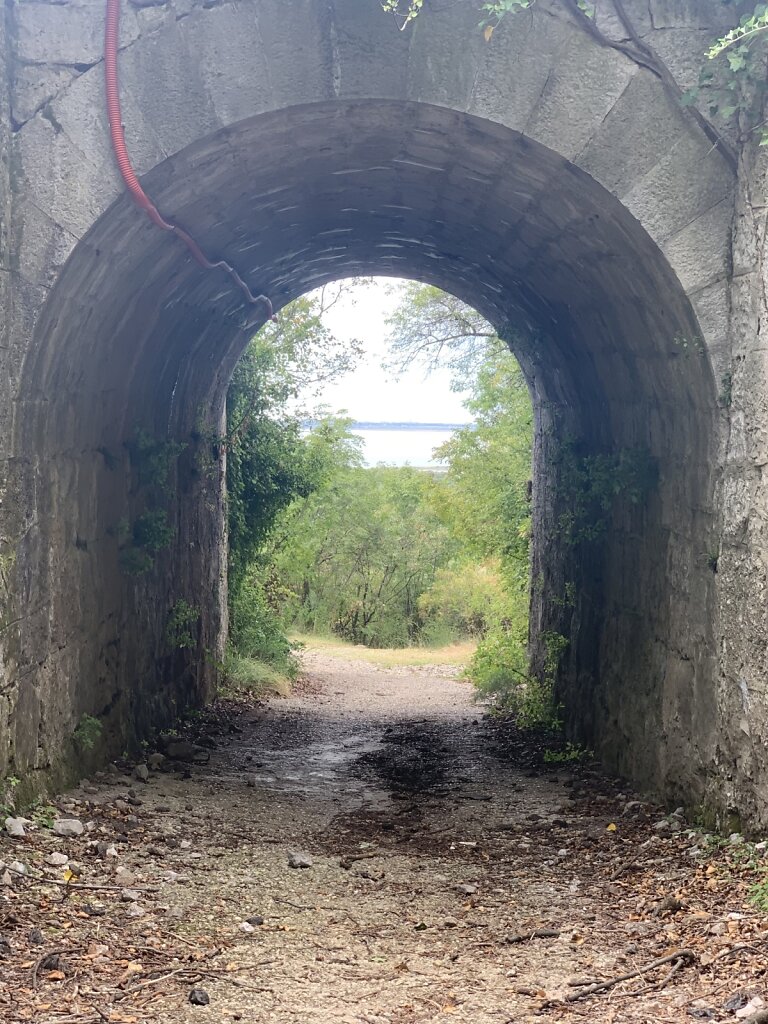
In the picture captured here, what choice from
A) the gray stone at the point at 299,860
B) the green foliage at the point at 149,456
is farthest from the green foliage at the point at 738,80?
the green foliage at the point at 149,456

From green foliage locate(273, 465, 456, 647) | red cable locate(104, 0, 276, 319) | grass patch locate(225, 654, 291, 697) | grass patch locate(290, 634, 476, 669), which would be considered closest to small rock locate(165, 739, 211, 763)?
grass patch locate(225, 654, 291, 697)

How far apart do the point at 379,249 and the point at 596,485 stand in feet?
10.6

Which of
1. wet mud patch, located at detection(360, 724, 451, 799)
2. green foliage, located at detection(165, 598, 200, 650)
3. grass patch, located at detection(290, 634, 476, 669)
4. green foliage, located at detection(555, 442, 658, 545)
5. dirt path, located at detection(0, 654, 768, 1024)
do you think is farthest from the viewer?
grass patch, located at detection(290, 634, 476, 669)

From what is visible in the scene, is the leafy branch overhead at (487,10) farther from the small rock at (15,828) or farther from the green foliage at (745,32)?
the small rock at (15,828)

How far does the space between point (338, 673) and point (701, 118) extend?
39.8 feet

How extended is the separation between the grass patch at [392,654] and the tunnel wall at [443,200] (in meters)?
11.4

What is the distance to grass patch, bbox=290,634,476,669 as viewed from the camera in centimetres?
1847

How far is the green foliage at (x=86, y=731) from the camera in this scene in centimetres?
552

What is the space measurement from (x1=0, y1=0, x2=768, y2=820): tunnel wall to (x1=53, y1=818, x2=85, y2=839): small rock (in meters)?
0.36

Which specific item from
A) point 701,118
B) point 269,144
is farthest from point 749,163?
point 269,144

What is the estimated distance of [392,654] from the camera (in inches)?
798

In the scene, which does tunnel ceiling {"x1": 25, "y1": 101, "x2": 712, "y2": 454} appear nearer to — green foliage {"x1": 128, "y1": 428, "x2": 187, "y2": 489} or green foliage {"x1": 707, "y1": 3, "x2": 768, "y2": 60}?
green foliage {"x1": 128, "y1": 428, "x2": 187, "y2": 489}

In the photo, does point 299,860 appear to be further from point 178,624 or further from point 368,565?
point 368,565

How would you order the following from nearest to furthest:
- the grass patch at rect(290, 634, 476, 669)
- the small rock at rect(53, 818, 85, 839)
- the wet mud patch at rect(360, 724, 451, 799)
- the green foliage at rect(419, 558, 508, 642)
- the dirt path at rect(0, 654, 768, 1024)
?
1. the dirt path at rect(0, 654, 768, 1024)
2. the small rock at rect(53, 818, 85, 839)
3. the wet mud patch at rect(360, 724, 451, 799)
4. the grass patch at rect(290, 634, 476, 669)
5. the green foliage at rect(419, 558, 508, 642)
